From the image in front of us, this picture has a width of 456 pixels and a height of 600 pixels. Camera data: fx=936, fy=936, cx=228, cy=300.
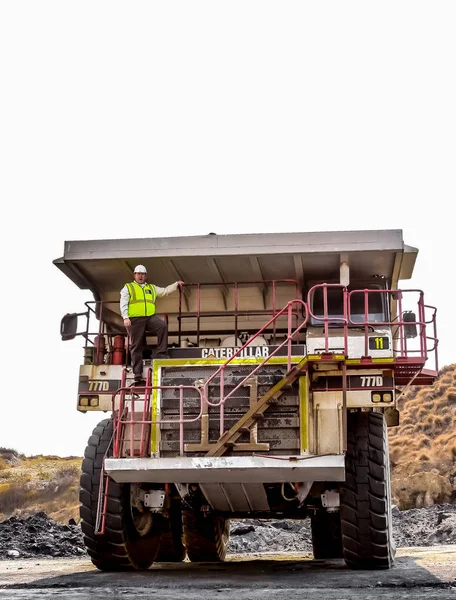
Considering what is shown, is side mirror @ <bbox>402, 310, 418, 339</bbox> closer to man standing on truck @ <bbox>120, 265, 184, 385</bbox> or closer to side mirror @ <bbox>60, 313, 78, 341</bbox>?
man standing on truck @ <bbox>120, 265, 184, 385</bbox>

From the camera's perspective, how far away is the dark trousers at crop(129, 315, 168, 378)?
10.8 metres

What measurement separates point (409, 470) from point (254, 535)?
1216 cm

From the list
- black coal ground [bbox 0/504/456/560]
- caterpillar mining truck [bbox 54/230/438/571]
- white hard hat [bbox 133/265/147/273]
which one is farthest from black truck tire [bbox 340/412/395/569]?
black coal ground [bbox 0/504/456/560]

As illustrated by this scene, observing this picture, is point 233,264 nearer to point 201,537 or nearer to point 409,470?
point 201,537

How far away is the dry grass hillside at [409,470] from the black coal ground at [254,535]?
16.1ft

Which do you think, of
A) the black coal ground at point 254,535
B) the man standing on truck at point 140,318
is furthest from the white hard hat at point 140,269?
the black coal ground at point 254,535

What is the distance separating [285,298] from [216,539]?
4.32m

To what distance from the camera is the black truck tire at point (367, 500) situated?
9.89 meters

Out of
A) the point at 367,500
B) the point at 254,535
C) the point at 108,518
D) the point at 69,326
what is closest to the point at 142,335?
the point at 69,326

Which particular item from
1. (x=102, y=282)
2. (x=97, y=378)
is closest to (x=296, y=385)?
(x=97, y=378)

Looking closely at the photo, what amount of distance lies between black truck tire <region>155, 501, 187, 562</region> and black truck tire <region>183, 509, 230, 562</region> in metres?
0.14

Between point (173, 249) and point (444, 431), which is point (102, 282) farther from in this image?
point (444, 431)

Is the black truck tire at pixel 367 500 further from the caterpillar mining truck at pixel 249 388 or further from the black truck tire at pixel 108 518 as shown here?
the black truck tire at pixel 108 518

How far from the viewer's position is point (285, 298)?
11898 millimetres
